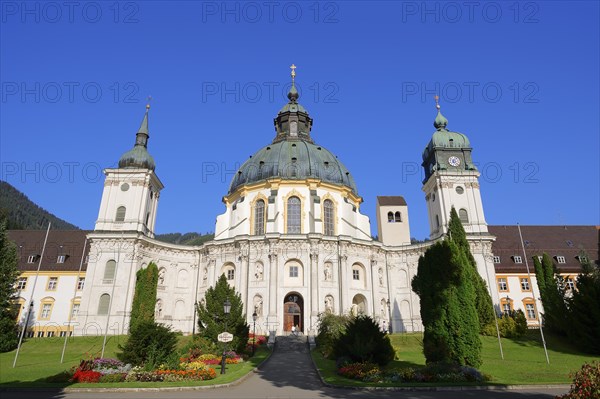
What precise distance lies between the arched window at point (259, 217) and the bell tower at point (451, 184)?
23.9 meters

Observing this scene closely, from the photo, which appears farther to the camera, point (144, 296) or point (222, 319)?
point (144, 296)

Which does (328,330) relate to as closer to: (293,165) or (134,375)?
(134,375)

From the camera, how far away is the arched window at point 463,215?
174 ft

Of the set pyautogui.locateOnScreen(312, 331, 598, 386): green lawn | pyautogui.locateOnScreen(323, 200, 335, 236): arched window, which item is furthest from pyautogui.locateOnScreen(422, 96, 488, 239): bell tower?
pyautogui.locateOnScreen(312, 331, 598, 386): green lawn

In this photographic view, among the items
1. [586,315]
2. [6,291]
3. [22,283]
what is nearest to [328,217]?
[586,315]

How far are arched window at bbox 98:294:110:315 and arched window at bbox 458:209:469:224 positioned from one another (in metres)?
45.4

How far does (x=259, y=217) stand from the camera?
52562 mm

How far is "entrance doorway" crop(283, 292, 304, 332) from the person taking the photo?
45719mm

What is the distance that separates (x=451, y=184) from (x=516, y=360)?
99.9ft

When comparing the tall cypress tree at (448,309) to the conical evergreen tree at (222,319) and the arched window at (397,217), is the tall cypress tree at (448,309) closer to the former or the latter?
the conical evergreen tree at (222,319)

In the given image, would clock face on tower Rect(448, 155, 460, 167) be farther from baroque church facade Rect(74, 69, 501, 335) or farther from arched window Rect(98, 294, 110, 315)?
arched window Rect(98, 294, 110, 315)

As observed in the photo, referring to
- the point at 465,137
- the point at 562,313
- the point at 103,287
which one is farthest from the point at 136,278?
the point at 465,137

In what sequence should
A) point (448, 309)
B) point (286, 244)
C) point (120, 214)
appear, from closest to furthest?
point (448, 309) → point (286, 244) → point (120, 214)

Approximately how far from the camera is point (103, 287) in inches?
1812
